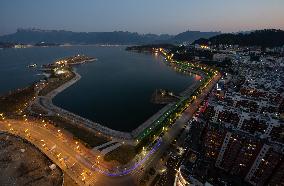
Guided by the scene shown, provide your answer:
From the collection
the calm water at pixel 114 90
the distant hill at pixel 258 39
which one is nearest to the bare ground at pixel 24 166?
the calm water at pixel 114 90

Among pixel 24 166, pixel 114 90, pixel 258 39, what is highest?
pixel 258 39

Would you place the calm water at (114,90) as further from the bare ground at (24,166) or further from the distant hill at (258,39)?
the distant hill at (258,39)

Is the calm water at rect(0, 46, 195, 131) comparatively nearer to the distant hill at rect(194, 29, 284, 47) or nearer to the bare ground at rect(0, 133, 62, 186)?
the bare ground at rect(0, 133, 62, 186)

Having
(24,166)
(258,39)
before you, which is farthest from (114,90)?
(258,39)

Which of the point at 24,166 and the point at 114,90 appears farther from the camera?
the point at 114,90

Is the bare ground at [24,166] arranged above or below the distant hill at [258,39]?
below

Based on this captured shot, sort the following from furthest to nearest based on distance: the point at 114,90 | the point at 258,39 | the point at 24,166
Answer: the point at 258,39
the point at 114,90
the point at 24,166

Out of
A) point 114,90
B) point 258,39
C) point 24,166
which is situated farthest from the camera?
point 258,39

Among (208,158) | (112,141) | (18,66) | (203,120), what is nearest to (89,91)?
(112,141)

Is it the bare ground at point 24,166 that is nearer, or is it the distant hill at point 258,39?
the bare ground at point 24,166

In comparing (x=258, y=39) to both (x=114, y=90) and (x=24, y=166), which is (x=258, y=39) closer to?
(x=114, y=90)

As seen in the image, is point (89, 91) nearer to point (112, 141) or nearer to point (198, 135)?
point (112, 141)
